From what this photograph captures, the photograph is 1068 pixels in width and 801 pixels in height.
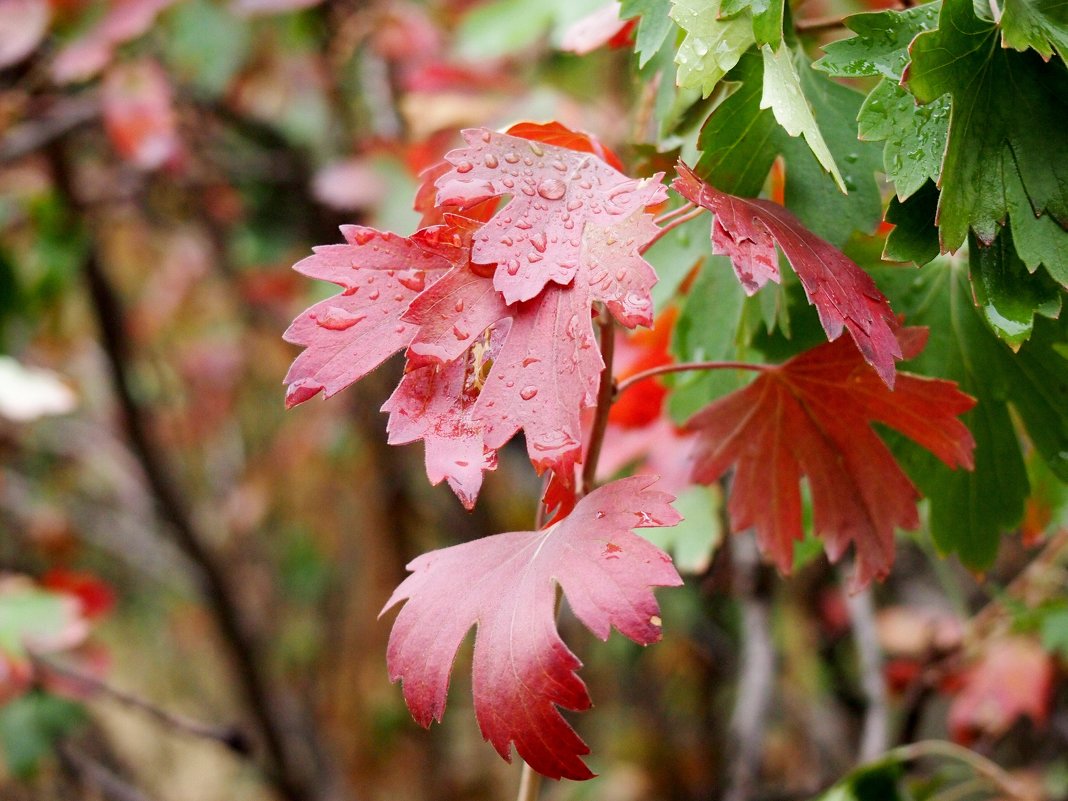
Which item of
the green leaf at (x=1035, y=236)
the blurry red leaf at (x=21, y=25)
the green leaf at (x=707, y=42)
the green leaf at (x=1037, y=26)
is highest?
the blurry red leaf at (x=21, y=25)

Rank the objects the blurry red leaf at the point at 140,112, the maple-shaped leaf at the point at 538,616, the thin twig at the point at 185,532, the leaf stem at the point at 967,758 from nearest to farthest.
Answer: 1. the maple-shaped leaf at the point at 538,616
2. the leaf stem at the point at 967,758
3. the blurry red leaf at the point at 140,112
4. the thin twig at the point at 185,532

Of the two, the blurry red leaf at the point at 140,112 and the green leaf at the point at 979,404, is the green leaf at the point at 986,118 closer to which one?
the green leaf at the point at 979,404

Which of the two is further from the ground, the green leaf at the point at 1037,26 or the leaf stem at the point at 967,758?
the green leaf at the point at 1037,26

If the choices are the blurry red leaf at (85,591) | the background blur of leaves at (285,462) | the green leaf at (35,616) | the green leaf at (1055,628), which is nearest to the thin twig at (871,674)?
the background blur of leaves at (285,462)

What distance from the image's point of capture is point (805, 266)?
42 centimetres

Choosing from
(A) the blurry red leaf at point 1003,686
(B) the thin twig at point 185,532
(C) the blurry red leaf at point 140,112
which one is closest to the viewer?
(A) the blurry red leaf at point 1003,686

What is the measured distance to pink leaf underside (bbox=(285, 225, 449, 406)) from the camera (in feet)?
1.43

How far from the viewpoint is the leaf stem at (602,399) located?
18.8 inches

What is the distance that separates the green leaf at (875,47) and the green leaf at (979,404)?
175 mm

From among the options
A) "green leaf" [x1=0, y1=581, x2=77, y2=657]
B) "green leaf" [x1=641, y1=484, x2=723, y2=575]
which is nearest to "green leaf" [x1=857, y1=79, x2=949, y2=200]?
"green leaf" [x1=641, y1=484, x2=723, y2=575]

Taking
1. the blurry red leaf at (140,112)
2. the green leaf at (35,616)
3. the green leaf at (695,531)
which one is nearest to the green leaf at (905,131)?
the green leaf at (695,531)

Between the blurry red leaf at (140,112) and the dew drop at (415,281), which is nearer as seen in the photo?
the dew drop at (415,281)

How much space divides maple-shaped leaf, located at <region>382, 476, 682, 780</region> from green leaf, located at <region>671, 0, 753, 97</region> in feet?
0.59

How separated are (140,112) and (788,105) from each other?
1257 mm
